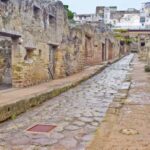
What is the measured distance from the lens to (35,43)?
12227mm

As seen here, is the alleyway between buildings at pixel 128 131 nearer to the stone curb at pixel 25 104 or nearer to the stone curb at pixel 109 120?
the stone curb at pixel 109 120

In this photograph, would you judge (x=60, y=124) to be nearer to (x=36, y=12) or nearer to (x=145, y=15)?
(x=36, y=12)

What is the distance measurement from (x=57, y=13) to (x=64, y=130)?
9590 mm

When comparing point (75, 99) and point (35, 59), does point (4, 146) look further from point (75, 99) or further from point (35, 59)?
point (35, 59)

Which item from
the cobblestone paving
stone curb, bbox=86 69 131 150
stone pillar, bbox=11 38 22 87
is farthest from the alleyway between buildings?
stone pillar, bbox=11 38 22 87

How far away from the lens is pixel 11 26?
398 inches

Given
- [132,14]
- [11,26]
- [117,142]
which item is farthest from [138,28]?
[117,142]

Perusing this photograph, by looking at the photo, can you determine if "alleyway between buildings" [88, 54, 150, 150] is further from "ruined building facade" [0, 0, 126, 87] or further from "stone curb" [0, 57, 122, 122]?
"ruined building facade" [0, 0, 126, 87]

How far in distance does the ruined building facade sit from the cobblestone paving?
7.09 ft

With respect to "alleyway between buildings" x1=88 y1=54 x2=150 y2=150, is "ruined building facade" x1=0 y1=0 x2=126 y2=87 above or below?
above

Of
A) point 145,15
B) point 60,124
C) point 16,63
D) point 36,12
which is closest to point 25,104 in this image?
point 60,124

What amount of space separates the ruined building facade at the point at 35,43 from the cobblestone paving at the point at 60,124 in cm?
216

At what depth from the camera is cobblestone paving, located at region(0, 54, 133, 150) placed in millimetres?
5375

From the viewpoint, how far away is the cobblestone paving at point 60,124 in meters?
5.38
